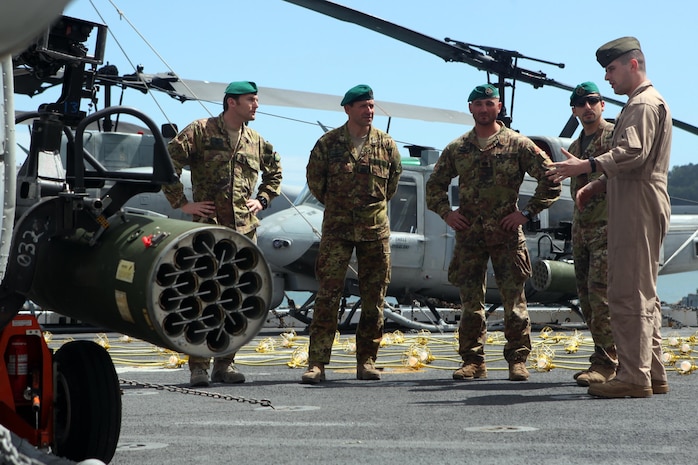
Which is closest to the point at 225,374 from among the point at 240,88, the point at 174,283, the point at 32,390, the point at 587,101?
the point at 240,88

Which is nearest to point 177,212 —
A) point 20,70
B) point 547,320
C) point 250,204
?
point 547,320

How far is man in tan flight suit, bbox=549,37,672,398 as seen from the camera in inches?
226

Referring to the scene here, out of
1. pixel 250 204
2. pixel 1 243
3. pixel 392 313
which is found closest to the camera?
pixel 1 243

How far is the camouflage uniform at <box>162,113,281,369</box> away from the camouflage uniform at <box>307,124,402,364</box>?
0.50m

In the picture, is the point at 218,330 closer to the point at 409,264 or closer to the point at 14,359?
the point at 14,359

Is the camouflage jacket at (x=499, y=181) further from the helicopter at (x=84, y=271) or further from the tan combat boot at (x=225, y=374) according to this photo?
the helicopter at (x=84, y=271)

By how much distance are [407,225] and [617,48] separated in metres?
8.15

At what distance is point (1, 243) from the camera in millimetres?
Answer: 2883

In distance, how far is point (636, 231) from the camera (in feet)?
18.9

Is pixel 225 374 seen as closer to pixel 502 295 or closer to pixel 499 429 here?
pixel 502 295

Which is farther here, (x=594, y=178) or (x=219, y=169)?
(x=594, y=178)

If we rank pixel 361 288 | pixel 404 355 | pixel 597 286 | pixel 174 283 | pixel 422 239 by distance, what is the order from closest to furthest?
pixel 174 283 < pixel 597 286 < pixel 361 288 < pixel 404 355 < pixel 422 239

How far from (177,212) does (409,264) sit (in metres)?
3.32

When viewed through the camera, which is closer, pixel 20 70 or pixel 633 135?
pixel 20 70
